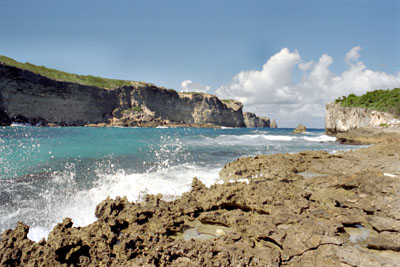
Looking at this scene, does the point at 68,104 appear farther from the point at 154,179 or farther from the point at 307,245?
the point at 307,245

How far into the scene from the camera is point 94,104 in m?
81.2

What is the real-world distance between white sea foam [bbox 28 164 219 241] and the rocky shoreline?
1.11 metres

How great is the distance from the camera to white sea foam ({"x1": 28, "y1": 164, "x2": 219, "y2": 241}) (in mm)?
5676

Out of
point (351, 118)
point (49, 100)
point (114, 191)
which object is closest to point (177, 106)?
point (49, 100)

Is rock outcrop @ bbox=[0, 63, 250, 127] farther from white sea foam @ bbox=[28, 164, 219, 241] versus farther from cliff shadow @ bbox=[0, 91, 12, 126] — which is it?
white sea foam @ bbox=[28, 164, 219, 241]

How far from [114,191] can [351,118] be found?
43.4m

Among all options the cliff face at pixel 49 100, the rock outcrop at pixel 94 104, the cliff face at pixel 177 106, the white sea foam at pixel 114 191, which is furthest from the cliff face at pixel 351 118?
the cliff face at pixel 49 100

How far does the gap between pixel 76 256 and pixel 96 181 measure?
5.65 m

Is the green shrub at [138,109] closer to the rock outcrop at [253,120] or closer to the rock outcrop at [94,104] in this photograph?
the rock outcrop at [94,104]

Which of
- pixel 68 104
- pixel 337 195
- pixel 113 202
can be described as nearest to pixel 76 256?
pixel 113 202

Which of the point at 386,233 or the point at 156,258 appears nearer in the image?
the point at 156,258

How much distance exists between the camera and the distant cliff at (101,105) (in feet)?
190

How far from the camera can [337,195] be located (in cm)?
658

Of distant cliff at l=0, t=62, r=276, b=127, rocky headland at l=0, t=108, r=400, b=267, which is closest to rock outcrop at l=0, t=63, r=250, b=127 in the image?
distant cliff at l=0, t=62, r=276, b=127
